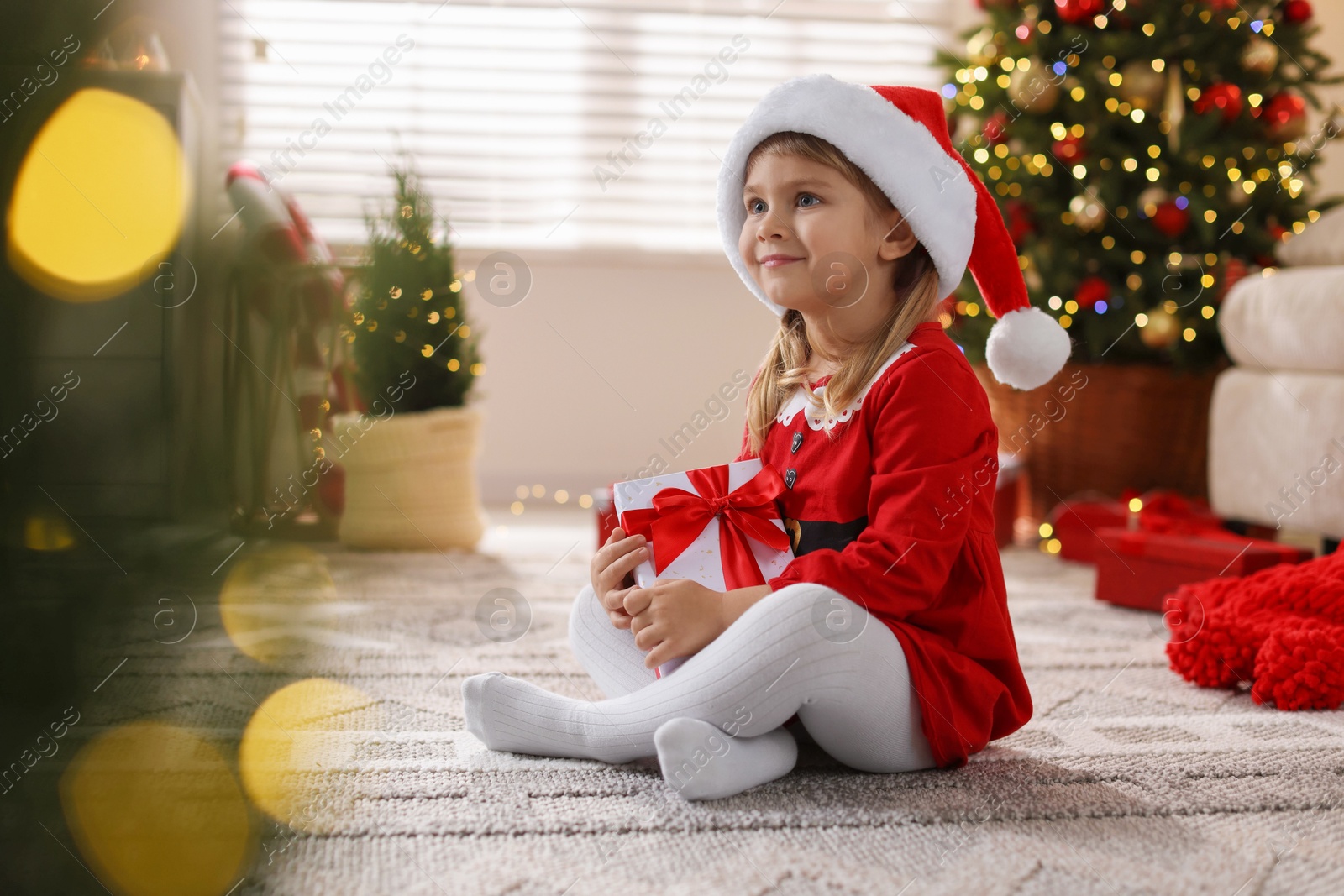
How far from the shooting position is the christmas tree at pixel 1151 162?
2.09 m

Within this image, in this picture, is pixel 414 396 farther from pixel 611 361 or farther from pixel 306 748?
pixel 306 748

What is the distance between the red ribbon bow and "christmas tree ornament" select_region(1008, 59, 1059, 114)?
1539 mm

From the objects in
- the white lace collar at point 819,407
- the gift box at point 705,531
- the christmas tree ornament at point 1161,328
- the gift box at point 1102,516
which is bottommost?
the gift box at point 1102,516

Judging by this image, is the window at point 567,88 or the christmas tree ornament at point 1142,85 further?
the window at point 567,88

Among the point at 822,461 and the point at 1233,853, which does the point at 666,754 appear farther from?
the point at 1233,853

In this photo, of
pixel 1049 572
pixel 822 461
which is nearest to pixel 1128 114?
pixel 1049 572

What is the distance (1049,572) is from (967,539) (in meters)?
1.10

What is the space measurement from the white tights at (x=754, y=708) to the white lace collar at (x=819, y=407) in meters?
0.17

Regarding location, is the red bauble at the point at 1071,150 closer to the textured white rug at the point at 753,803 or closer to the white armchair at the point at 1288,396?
the white armchair at the point at 1288,396

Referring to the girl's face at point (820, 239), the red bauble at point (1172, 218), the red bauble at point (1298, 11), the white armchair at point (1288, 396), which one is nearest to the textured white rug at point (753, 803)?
the girl's face at point (820, 239)

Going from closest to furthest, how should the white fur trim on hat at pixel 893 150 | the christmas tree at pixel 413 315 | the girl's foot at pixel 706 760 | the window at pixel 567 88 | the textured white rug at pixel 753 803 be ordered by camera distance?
the textured white rug at pixel 753 803
the girl's foot at pixel 706 760
the white fur trim on hat at pixel 893 150
the christmas tree at pixel 413 315
the window at pixel 567 88

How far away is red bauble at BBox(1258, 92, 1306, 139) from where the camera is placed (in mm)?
2084

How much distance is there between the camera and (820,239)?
2.92ft

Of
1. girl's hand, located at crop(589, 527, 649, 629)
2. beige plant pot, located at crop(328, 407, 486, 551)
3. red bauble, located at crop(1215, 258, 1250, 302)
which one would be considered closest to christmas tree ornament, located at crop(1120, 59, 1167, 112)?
red bauble, located at crop(1215, 258, 1250, 302)
